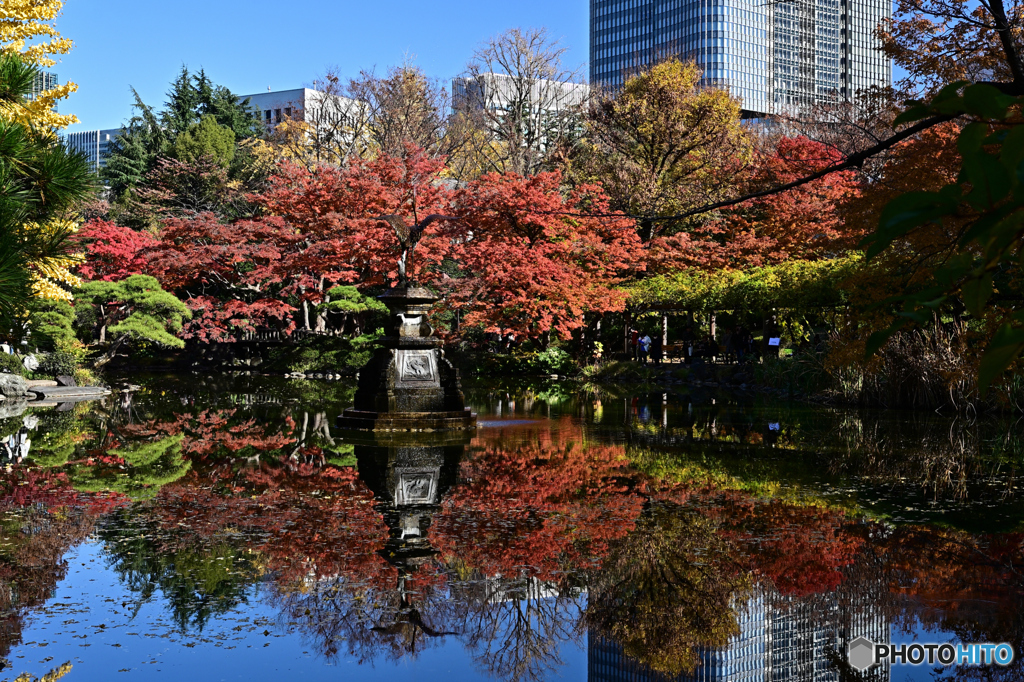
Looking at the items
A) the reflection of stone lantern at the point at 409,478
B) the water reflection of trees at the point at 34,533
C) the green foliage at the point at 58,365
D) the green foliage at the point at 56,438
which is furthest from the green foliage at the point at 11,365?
the water reflection of trees at the point at 34,533

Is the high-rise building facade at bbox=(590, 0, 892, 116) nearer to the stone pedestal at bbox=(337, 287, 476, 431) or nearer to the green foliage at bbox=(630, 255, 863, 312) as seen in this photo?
the green foliage at bbox=(630, 255, 863, 312)

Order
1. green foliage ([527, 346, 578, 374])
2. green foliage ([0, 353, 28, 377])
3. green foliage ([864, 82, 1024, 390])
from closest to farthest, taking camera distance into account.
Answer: green foliage ([864, 82, 1024, 390]) < green foliage ([0, 353, 28, 377]) < green foliage ([527, 346, 578, 374])

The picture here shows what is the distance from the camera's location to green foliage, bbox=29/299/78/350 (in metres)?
21.0

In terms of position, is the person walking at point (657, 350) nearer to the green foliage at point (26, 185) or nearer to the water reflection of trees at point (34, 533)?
the green foliage at point (26, 185)

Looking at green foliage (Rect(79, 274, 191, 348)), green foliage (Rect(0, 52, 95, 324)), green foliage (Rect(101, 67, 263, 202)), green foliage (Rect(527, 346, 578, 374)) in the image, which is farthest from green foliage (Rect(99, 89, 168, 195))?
green foliage (Rect(0, 52, 95, 324))

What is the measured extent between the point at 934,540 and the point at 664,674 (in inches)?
135

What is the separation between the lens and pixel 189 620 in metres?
5.05

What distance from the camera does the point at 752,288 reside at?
25.6m

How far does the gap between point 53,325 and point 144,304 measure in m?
5.08

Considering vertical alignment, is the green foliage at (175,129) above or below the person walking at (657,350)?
above

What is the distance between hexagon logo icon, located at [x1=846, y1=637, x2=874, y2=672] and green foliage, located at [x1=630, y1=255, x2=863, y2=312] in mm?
18034

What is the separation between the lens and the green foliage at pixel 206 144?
138 ft

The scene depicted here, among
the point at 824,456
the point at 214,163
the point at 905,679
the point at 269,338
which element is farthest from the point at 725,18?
the point at 905,679

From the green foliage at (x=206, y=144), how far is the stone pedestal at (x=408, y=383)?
30893mm
